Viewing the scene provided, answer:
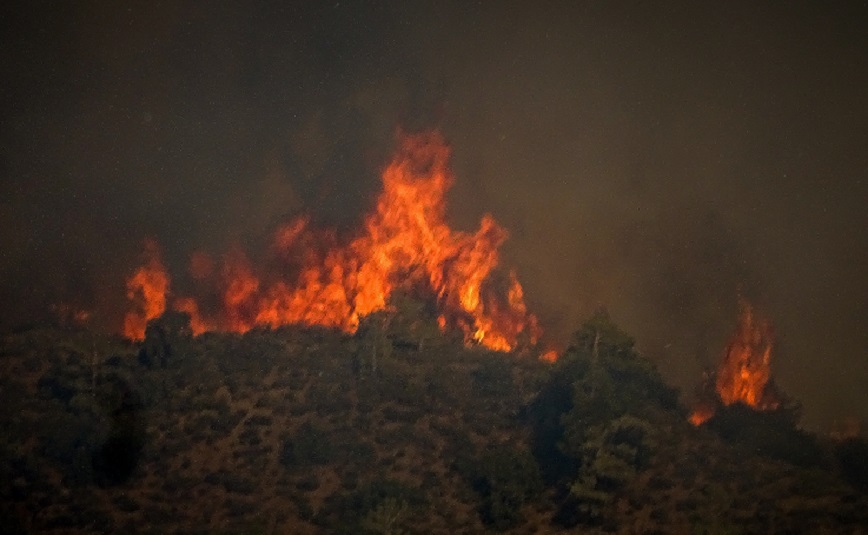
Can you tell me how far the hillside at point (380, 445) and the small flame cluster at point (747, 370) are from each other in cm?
372

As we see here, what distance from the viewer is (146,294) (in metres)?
56.5

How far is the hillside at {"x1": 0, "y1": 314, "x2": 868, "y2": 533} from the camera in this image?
1316 inches

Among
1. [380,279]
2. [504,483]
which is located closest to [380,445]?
[504,483]

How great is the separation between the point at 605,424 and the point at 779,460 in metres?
9.53

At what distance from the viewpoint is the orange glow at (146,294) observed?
55.0m

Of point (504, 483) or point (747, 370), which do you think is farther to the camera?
point (747, 370)

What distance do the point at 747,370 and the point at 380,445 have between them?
25.6 m

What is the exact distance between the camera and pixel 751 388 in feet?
169

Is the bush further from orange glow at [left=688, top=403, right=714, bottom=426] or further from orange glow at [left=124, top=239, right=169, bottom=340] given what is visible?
orange glow at [left=124, top=239, right=169, bottom=340]

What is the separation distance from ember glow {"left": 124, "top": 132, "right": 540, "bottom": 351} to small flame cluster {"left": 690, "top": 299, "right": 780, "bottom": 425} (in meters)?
12.3

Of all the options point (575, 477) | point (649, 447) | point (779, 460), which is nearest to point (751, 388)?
point (779, 460)

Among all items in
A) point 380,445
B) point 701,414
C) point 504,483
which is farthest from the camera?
point 701,414

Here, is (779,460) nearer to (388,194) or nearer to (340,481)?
(340,481)

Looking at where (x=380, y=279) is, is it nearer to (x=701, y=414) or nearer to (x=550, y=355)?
(x=550, y=355)
